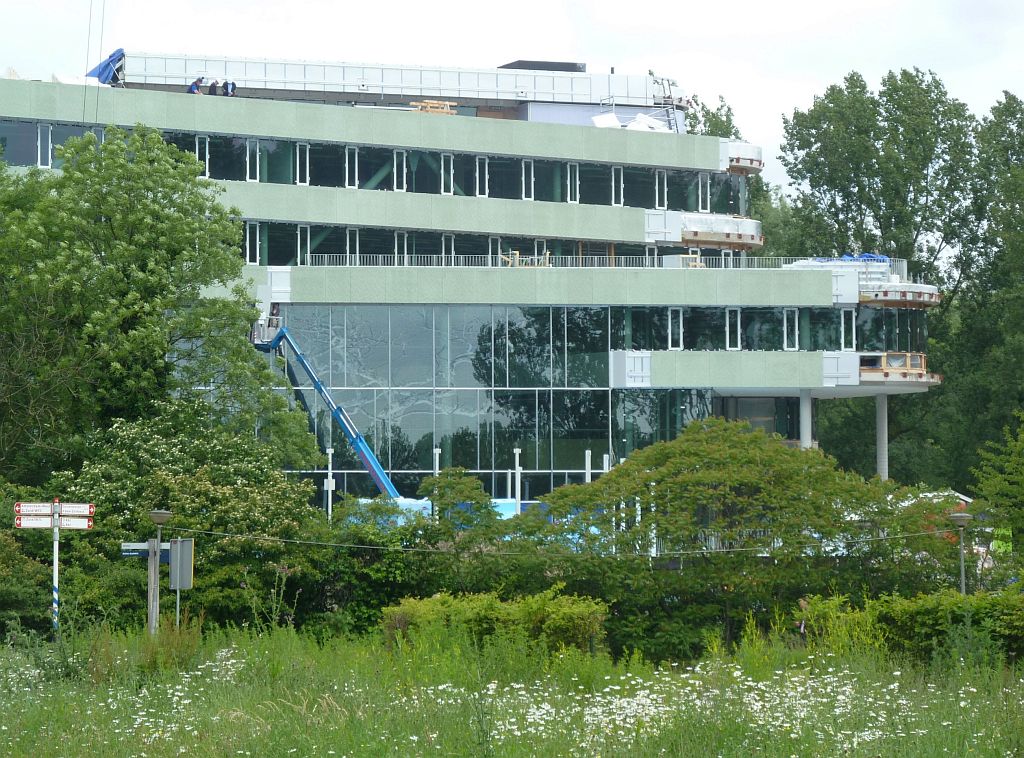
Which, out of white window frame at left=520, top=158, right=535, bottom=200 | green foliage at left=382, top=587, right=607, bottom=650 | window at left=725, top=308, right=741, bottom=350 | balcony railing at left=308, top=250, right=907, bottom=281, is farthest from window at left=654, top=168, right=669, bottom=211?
green foliage at left=382, top=587, right=607, bottom=650

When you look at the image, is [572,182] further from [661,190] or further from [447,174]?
[447,174]

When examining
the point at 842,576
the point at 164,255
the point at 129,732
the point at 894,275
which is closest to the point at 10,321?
the point at 164,255

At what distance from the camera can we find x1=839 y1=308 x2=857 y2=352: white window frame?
53.3 metres

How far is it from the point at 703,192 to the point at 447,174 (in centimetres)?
1043

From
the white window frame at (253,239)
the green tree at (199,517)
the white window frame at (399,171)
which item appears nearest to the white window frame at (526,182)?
the white window frame at (399,171)

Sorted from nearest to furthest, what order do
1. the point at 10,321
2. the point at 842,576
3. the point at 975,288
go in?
1. the point at 842,576
2. the point at 10,321
3. the point at 975,288

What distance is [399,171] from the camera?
2275 inches

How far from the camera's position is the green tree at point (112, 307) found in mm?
36969

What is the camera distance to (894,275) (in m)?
55.2

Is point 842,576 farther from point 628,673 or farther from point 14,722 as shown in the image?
point 14,722

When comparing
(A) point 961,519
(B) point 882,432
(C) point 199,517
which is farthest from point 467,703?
(B) point 882,432

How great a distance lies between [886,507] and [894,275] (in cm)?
2773

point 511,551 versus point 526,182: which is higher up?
point 526,182

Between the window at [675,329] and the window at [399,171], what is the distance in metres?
11.7
